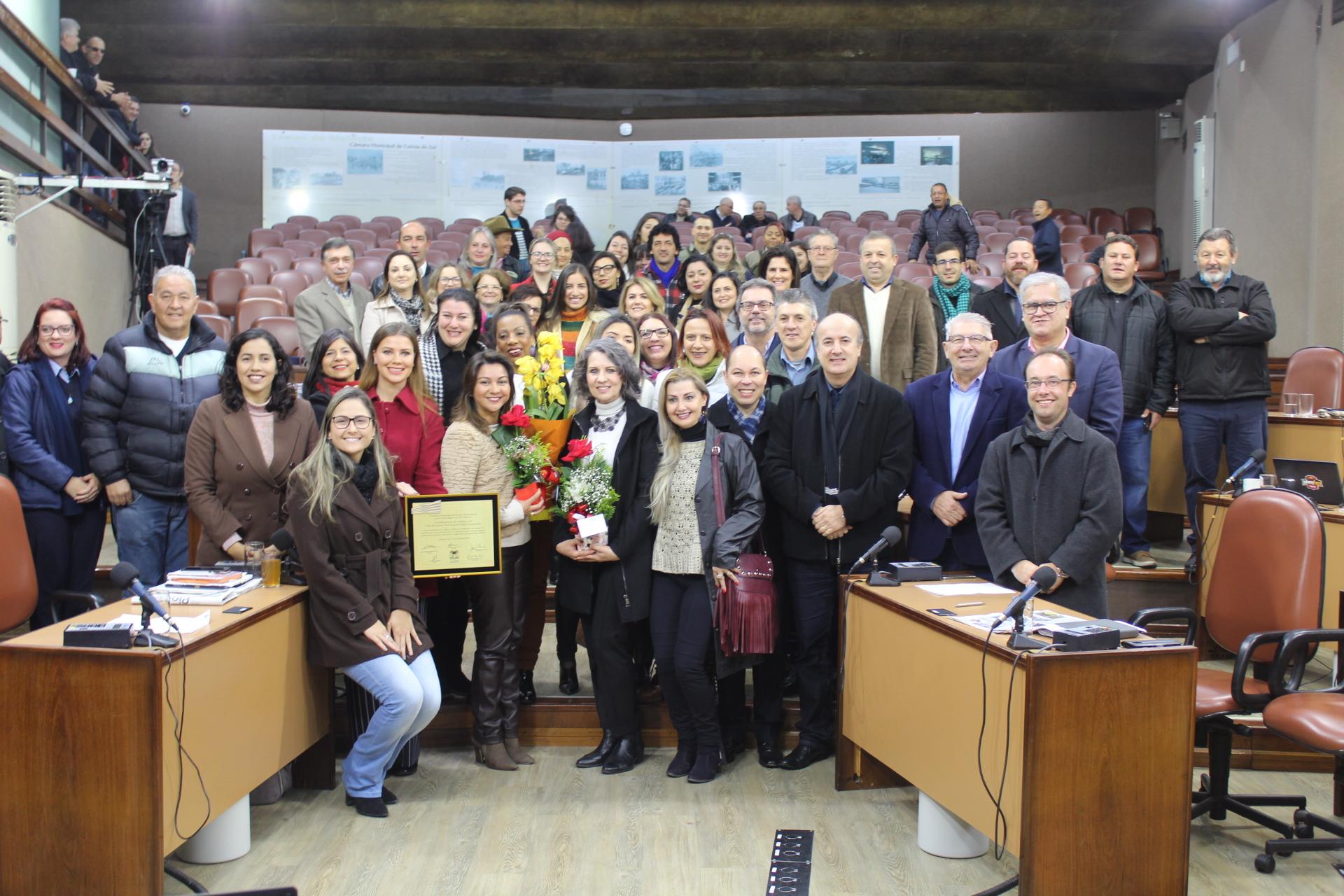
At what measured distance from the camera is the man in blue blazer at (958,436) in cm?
352

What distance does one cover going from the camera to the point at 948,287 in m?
5.10

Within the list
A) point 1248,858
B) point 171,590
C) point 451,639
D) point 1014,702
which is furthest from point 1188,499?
point 171,590

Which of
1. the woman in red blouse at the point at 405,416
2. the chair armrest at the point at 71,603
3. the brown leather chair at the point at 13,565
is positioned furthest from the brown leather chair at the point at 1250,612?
the brown leather chair at the point at 13,565

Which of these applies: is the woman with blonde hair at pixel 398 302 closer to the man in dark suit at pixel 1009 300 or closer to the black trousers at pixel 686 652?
the black trousers at pixel 686 652

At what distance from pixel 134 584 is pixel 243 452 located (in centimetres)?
101

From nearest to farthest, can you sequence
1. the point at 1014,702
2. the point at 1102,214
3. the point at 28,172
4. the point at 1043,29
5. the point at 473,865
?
the point at 1014,702, the point at 473,865, the point at 28,172, the point at 1043,29, the point at 1102,214

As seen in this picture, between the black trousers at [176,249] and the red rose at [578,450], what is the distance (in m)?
6.02

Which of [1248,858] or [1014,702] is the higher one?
[1014,702]

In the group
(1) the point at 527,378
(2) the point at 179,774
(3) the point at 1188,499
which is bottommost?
(2) the point at 179,774

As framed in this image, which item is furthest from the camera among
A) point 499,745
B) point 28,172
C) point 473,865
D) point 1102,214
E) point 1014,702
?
point 1102,214

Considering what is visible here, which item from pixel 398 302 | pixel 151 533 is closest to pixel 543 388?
pixel 398 302

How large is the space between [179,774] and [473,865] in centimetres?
78

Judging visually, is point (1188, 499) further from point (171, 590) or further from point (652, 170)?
point (652, 170)

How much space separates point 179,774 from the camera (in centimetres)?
256
